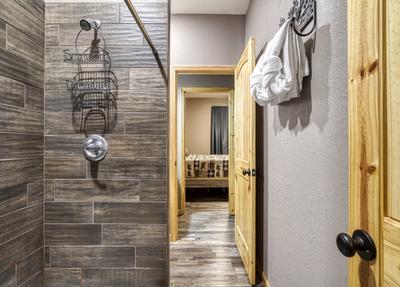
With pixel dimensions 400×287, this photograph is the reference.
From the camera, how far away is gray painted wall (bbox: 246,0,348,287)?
3.38 feet

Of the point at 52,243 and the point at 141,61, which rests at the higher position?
the point at 141,61

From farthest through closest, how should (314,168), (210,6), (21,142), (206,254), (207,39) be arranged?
1. (207,39)
2. (210,6)
3. (206,254)
4. (21,142)
5. (314,168)

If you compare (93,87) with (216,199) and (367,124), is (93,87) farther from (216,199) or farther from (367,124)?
(216,199)

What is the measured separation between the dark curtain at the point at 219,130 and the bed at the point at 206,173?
2679 millimetres

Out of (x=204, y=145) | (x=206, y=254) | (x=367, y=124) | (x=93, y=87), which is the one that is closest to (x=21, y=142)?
(x=93, y=87)

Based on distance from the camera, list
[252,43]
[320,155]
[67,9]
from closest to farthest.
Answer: [320,155], [67,9], [252,43]

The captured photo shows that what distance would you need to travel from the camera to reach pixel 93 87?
1.74m

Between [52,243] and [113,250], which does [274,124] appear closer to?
[113,250]

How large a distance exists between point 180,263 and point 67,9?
2.34 m

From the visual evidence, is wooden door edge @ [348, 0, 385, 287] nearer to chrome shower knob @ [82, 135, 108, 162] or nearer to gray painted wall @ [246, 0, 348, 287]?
gray painted wall @ [246, 0, 348, 287]

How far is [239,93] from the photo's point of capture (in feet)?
9.16

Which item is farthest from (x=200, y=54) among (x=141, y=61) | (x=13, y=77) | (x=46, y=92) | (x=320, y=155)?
(x=320, y=155)

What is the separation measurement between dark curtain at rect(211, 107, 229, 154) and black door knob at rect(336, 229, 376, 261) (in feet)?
24.0

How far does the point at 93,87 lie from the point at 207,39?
1.82m
